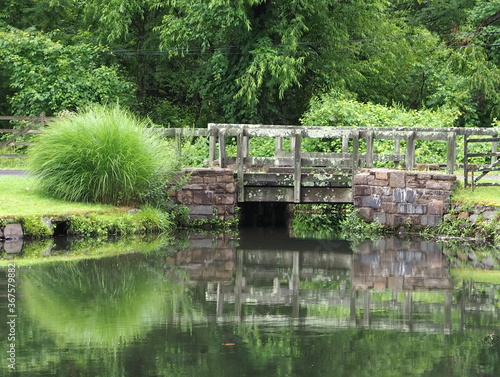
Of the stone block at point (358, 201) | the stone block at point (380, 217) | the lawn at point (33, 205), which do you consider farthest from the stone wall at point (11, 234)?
the stone block at point (380, 217)

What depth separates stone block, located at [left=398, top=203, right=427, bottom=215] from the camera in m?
Answer: 18.2

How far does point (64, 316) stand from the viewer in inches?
399

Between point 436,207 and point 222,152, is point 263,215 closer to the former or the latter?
point 222,152

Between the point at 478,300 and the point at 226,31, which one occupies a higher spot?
the point at 226,31

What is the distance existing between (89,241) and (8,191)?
2870 millimetres

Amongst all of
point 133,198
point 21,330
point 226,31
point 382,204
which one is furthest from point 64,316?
point 226,31

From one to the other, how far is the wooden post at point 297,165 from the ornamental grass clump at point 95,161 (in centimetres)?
285

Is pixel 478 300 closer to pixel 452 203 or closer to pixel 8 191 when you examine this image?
pixel 452 203

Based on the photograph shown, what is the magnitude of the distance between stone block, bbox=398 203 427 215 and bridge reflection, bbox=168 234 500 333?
1.34 m

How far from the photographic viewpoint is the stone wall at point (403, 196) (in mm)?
18031

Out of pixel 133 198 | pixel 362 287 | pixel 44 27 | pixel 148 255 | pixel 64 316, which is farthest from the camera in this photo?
pixel 44 27

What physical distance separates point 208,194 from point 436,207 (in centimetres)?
438

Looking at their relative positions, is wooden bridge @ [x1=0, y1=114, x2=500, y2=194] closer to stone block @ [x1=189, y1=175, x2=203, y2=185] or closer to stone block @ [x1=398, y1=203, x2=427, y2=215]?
stone block @ [x1=189, y1=175, x2=203, y2=185]

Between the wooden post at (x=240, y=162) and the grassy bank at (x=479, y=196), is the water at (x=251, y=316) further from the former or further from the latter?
the wooden post at (x=240, y=162)
